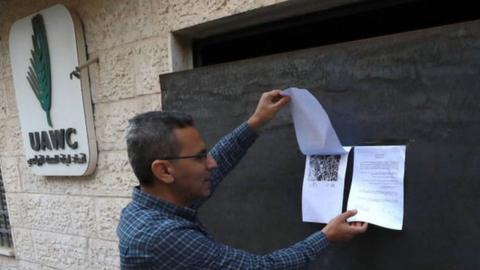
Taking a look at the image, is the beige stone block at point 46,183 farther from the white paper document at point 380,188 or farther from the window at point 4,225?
the white paper document at point 380,188

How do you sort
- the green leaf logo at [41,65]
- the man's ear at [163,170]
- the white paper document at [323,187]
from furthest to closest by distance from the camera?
1. the green leaf logo at [41,65]
2. the white paper document at [323,187]
3. the man's ear at [163,170]

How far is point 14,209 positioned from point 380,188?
345cm

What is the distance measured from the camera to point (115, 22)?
2.77 m

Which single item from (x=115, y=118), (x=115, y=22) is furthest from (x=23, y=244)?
(x=115, y=22)

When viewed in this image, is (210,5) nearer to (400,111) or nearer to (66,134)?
(400,111)

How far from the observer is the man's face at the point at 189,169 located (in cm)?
145

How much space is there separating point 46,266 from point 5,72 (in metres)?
1.68

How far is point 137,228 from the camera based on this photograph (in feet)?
4.51

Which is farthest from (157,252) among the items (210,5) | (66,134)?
(66,134)

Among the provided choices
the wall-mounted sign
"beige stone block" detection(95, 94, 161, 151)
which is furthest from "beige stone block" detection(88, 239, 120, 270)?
"beige stone block" detection(95, 94, 161, 151)

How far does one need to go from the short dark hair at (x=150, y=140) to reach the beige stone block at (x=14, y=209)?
2.88 metres

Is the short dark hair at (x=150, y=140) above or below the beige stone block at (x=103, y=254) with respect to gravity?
above

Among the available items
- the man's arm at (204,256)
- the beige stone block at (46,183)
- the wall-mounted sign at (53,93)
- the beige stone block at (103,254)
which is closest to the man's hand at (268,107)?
the man's arm at (204,256)

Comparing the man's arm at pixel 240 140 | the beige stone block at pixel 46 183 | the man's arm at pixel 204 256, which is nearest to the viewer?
the man's arm at pixel 204 256
